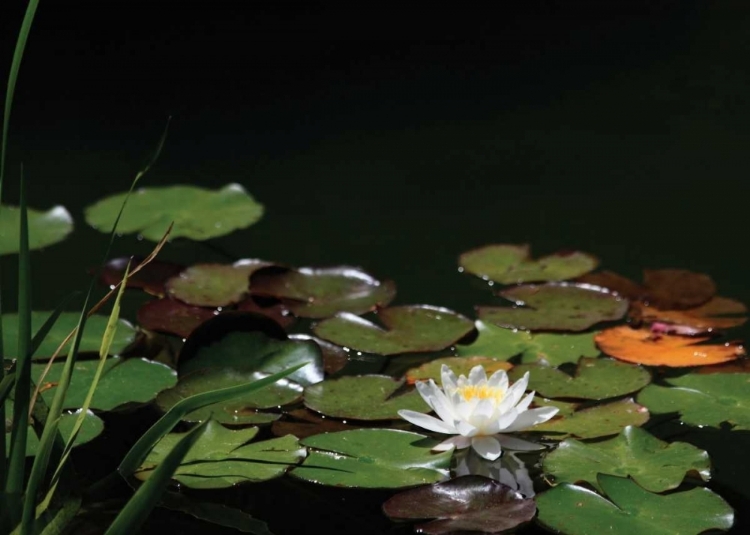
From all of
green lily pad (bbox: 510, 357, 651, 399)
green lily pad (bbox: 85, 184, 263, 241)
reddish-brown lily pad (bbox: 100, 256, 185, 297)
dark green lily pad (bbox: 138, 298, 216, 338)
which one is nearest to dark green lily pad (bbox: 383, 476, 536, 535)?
green lily pad (bbox: 510, 357, 651, 399)

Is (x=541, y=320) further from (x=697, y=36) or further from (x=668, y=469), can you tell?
(x=697, y=36)

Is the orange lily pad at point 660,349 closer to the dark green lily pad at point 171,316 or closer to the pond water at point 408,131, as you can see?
the pond water at point 408,131

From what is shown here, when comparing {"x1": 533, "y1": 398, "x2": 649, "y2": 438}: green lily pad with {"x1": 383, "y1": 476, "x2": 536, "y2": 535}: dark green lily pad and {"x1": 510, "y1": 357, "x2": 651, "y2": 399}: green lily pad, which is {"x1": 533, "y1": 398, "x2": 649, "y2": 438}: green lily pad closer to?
{"x1": 510, "y1": 357, "x2": 651, "y2": 399}: green lily pad

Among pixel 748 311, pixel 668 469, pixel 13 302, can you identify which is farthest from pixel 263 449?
pixel 748 311

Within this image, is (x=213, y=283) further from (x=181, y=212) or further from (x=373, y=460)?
(x=373, y=460)

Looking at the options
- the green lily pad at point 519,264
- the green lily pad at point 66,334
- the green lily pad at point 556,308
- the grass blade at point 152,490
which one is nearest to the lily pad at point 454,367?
the green lily pad at point 556,308

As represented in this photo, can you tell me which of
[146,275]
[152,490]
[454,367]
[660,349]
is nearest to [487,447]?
[454,367]
